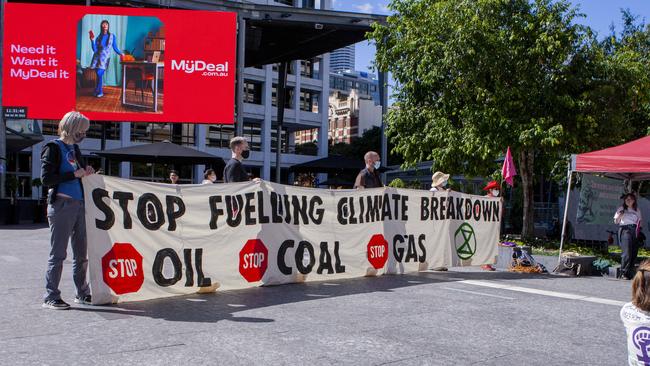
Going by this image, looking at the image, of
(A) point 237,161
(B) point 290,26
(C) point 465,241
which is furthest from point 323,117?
(A) point 237,161

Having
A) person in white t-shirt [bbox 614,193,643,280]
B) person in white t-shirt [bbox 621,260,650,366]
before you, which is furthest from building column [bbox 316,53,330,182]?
person in white t-shirt [bbox 621,260,650,366]

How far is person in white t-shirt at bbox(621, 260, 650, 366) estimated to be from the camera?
10.6 ft

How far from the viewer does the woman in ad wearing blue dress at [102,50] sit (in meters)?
23.5

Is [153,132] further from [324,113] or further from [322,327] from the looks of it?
[322,327]

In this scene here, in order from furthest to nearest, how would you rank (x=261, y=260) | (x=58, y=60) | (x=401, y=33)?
Answer: (x=58, y=60), (x=401, y=33), (x=261, y=260)

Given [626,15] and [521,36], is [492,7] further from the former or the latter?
[626,15]

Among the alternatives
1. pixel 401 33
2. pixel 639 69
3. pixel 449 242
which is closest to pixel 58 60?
pixel 401 33

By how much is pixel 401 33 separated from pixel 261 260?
1410 centimetres

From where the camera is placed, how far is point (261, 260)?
8391mm

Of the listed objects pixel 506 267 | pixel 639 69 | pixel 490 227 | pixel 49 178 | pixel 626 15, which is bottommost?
pixel 506 267

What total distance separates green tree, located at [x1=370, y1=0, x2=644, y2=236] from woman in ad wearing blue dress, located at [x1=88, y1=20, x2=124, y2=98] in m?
11.3

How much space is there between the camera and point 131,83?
77.0ft

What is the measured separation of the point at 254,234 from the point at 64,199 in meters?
2.62

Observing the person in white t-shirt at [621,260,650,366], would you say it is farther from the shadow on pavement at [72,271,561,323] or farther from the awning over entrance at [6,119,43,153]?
the awning over entrance at [6,119,43,153]
